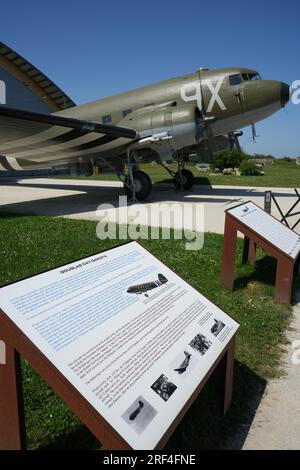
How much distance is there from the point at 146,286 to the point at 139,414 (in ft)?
3.26

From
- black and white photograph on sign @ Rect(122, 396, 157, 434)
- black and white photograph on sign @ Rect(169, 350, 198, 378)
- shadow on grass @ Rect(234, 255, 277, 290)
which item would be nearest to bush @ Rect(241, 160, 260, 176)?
shadow on grass @ Rect(234, 255, 277, 290)

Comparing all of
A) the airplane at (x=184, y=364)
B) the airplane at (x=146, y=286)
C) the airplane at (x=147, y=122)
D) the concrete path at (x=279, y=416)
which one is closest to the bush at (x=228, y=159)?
the airplane at (x=147, y=122)

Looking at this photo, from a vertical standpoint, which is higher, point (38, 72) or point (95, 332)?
point (38, 72)

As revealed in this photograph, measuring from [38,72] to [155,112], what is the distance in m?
30.0

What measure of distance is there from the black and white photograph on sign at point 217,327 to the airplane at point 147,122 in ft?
27.1

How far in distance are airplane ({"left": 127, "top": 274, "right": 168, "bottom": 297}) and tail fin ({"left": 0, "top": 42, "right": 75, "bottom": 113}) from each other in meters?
35.5

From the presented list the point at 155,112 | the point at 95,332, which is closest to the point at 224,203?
the point at 155,112

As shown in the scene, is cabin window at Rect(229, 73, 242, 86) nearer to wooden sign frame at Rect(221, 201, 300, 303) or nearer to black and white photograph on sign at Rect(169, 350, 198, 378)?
wooden sign frame at Rect(221, 201, 300, 303)

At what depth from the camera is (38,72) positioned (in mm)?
36812

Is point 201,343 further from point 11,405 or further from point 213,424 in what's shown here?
point 11,405

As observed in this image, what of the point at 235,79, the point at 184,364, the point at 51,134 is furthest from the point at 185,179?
the point at 184,364

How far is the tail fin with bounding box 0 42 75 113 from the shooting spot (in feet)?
114

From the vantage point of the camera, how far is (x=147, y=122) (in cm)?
1201
